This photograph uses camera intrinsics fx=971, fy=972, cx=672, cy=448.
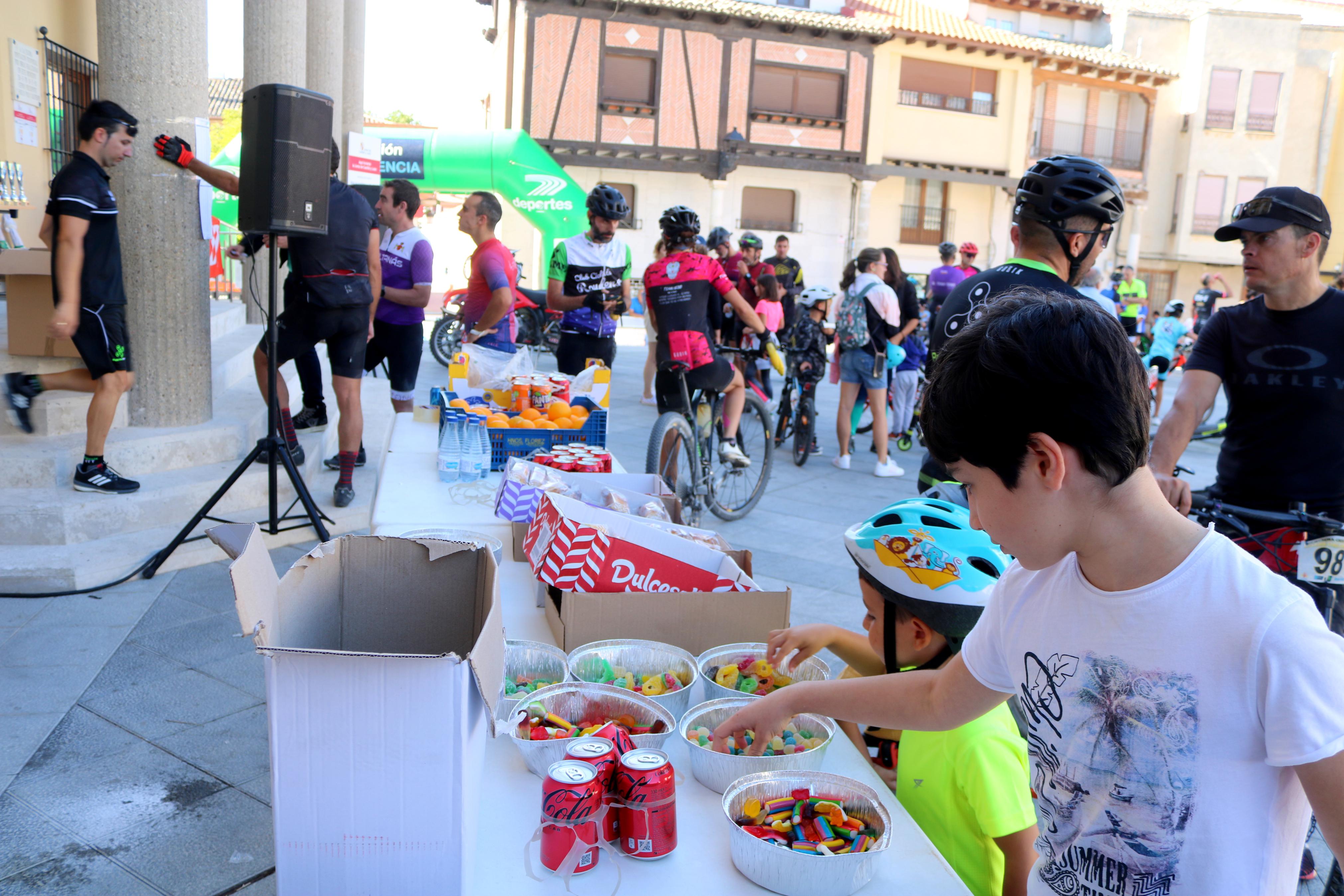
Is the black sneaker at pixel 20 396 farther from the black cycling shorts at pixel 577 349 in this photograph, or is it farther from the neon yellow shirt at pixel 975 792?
the neon yellow shirt at pixel 975 792

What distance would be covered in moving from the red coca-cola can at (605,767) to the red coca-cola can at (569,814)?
0.09 feet

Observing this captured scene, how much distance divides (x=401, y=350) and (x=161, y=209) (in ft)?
5.16

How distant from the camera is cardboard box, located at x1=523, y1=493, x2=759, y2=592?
209 cm

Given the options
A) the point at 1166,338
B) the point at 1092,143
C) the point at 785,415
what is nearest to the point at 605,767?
the point at 785,415

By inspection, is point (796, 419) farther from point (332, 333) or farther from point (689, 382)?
point (332, 333)

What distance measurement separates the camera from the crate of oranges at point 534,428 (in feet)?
11.8

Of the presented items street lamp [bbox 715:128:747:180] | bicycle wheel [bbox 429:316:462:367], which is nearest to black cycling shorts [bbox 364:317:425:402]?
bicycle wheel [bbox 429:316:462:367]

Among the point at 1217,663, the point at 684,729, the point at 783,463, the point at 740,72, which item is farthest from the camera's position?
the point at 740,72

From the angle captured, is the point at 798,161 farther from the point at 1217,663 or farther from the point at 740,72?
the point at 1217,663

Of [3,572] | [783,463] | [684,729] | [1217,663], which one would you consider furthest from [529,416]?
[783,463]

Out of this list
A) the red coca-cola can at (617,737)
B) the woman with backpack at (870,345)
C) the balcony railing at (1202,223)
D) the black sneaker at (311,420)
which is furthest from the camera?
the balcony railing at (1202,223)

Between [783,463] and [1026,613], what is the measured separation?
7.28m

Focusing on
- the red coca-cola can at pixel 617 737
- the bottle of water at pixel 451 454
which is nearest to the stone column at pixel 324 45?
the bottle of water at pixel 451 454

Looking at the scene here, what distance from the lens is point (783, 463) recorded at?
8555 millimetres
